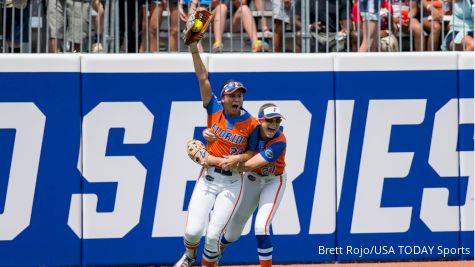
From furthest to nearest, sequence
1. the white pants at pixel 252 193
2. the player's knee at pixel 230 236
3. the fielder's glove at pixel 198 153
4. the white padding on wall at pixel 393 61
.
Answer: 1. the white padding on wall at pixel 393 61
2. the player's knee at pixel 230 236
3. the white pants at pixel 252 193
4. the fielder's glove at pixel 198 153

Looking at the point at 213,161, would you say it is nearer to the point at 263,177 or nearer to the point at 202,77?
the point at 263,177

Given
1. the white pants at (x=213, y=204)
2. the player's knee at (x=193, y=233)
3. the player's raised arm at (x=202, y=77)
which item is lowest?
the player's knee at (x=193, y=233)

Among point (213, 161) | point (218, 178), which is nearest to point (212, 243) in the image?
point (218, 178)

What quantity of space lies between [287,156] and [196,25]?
2.20m

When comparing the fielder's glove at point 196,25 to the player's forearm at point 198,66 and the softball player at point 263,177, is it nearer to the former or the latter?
the player's forearm at point 198,66

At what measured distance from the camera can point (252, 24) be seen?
1099 cm

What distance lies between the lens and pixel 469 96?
36.4 feet

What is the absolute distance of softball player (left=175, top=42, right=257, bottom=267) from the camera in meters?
9.46

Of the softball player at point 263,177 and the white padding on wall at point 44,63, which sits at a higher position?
the white padding on wall at point 44,63

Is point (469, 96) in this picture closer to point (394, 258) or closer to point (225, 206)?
point (394, 258)

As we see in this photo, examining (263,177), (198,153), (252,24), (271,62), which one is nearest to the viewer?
(198,153)

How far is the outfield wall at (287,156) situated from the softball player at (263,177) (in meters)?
1.15

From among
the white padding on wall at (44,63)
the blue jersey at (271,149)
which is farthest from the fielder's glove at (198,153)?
the white padding on wall at (44,63)

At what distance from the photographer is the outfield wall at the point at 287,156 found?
35.2ft
